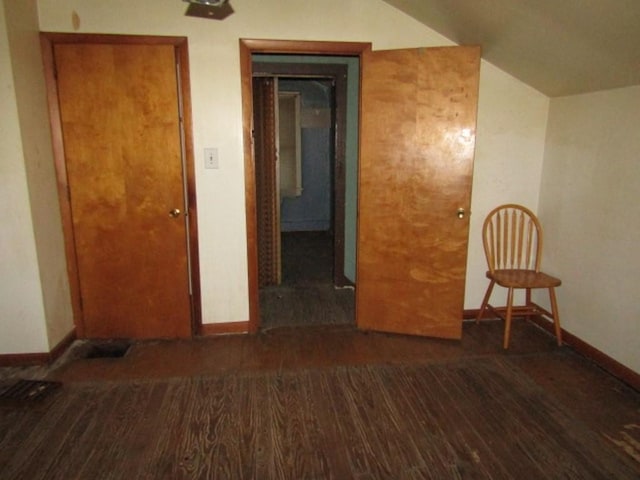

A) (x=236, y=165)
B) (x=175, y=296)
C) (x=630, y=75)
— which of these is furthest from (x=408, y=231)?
(x=175, y=296)

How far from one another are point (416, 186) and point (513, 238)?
3.04 ft

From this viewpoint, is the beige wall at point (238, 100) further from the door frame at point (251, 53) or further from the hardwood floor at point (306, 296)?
the hardwood floor at point (306, 296)

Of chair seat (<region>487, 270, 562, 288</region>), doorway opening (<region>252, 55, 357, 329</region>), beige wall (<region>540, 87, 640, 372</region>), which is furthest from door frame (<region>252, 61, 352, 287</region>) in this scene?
beige wall (<region>540, 87, 640, 372</region>)

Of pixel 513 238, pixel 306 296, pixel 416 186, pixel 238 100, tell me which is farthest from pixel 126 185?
pixel 513 238

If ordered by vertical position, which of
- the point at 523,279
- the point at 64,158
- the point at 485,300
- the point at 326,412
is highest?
the point at 64,158

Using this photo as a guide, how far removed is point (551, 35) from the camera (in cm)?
220

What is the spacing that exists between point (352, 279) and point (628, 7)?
9.50 feet

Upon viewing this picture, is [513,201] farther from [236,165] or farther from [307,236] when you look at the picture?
[307,236]

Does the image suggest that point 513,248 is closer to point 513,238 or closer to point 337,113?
point 513,238

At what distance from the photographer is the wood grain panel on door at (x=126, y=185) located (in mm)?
2605

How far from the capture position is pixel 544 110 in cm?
299

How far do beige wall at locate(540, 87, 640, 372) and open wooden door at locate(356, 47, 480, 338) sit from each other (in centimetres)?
72

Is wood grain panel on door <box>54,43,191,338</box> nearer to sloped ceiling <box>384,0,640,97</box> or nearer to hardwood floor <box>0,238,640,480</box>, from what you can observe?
hardwood floor <box>0,238,640,480</box>

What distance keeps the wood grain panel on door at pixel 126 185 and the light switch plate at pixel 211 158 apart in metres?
0.18
